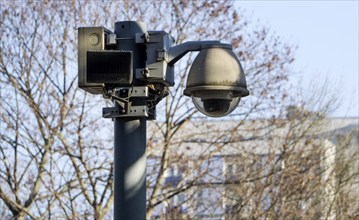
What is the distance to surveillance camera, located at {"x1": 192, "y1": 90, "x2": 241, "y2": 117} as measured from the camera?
21.0 ft

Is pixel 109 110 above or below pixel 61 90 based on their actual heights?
below

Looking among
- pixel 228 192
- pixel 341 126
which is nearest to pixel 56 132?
pixel 228 192

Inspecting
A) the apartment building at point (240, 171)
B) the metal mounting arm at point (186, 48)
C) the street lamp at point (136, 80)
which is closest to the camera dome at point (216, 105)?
the street lamp at point (136, 80)

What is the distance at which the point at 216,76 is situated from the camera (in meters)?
6.27

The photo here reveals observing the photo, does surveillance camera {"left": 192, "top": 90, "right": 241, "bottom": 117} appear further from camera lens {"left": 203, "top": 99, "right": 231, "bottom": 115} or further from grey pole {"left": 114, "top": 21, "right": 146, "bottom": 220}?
grey pole {"left": 114, "top": 21, "right": 146, "bottom": 220}

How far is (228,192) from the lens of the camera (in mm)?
20531

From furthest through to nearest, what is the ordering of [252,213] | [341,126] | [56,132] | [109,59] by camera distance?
[341,126] < [252,213] < [56,132] < [109,59]

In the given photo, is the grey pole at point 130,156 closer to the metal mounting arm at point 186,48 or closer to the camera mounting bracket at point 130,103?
the camera mounting bracket at point 130,103

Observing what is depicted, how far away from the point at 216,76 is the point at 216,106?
34 cm

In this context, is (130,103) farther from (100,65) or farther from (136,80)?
(100,65)

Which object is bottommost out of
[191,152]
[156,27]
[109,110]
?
[109,110]

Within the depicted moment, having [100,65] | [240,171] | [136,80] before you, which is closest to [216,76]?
[136,80]

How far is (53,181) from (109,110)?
12.0m

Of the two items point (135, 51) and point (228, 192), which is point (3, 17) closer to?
point (228, 192)
